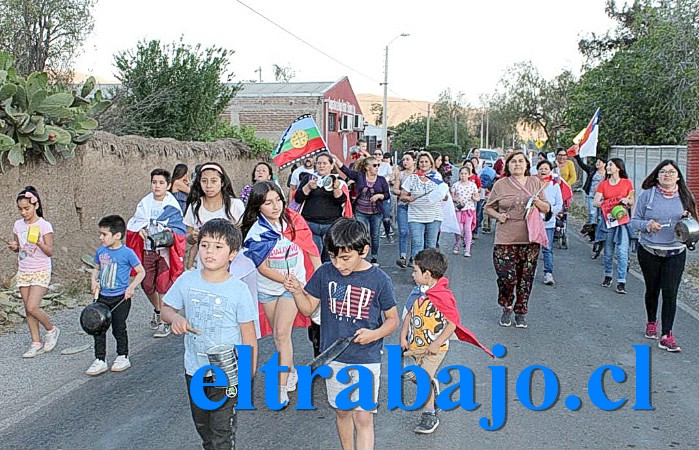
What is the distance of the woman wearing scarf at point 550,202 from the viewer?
34.4 feet

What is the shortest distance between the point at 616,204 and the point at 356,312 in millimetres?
6788

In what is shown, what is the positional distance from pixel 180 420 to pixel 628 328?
4.89 m

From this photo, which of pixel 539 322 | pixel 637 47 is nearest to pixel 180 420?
pixel 539 322

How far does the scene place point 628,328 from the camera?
7906mm

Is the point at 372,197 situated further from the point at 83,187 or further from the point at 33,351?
the point at 33,351

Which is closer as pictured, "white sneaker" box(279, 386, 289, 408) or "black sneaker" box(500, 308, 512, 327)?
"white sneaker" box(279, 386, 289, 408)

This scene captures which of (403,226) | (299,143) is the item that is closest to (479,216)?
(403,226)

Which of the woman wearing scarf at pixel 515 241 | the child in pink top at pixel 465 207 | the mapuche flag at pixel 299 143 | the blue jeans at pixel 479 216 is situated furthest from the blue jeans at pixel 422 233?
the blue jeans at pixel 479 216

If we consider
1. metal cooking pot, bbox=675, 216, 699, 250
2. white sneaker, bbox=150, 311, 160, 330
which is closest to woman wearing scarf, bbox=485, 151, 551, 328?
metal cooking pot, bbox=675, 216, 699, 250

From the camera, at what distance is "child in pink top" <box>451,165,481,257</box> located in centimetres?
1319

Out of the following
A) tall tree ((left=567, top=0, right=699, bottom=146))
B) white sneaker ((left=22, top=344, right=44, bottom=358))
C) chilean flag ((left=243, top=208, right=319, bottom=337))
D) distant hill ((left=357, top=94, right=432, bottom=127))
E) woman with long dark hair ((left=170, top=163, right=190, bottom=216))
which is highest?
distant hill ((left=357, top=94, right=432, bottom=127))

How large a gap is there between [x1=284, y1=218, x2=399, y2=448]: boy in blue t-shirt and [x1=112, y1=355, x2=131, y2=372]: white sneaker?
9.57 ft

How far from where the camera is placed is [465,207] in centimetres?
1340

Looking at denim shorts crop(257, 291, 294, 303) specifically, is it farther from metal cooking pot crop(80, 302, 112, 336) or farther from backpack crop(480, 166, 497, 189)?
backpack crop(480, 166, 497, 189)
